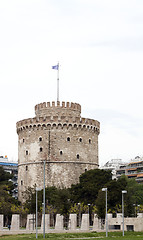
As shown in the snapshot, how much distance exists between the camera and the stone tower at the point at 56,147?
71.7 m

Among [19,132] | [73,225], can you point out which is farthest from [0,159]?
[73,225]

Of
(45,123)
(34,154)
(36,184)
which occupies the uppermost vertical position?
(45,123)

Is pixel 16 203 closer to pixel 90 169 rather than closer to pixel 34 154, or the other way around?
pixel 34 154

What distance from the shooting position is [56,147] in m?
72.1

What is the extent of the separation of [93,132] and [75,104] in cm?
553

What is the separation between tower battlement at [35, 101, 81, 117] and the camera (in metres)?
74.6

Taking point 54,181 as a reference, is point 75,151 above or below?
above

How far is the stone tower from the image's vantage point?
7168cm

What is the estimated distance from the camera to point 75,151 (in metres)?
72.6

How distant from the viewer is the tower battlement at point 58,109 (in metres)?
74.6

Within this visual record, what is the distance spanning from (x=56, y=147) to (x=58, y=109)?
255 inches

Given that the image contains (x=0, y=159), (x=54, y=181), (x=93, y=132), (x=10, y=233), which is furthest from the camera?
(x=0, y=159)

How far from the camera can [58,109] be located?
74.7 m

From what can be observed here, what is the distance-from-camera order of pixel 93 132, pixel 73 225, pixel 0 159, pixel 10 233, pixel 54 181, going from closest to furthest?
pixel 10 233
pixel 73 225
pixel 54 181
pixel 93 132
pixel 0 159
